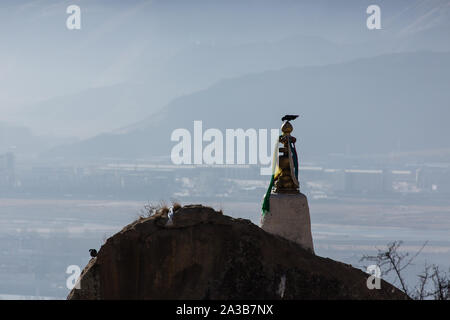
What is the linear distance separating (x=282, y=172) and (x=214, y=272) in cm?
351

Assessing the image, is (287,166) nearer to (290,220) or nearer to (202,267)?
(290,220)

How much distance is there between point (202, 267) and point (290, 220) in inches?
115

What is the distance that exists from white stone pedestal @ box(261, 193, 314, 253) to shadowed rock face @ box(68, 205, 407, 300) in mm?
1465

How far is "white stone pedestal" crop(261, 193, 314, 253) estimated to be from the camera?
21.1 meters

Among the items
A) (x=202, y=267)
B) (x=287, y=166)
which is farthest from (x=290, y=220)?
(x=202, y=267)

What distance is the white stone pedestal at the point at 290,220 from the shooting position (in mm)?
21125

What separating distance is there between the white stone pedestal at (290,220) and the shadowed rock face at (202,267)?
1465 mm

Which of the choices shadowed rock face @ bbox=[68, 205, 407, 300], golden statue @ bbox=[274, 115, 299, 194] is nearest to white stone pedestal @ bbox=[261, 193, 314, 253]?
golden statue @ bbox=[274, 115, 299, 194]

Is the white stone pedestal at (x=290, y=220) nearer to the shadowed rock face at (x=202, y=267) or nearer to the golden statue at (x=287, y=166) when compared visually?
the golden statue at (x=287, y=166)

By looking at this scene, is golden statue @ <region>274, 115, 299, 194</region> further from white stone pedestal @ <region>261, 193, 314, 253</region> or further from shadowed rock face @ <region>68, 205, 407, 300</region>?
shadowed rock face @ <region>68, 205, 407, 300</region>

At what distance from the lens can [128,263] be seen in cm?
1923
